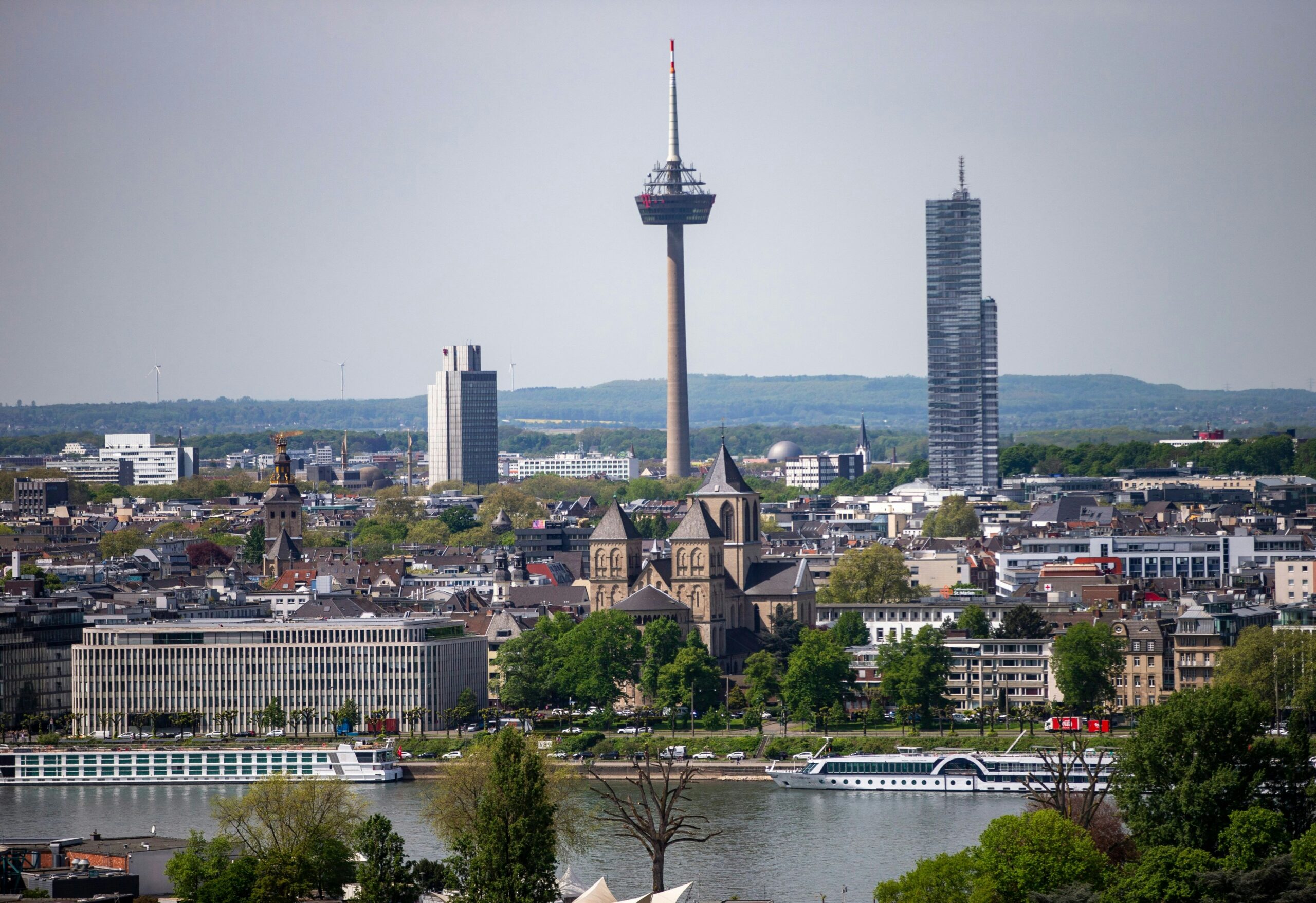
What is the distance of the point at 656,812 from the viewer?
60.4m

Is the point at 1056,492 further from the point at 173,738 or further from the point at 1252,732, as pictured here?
the point at 1252,732

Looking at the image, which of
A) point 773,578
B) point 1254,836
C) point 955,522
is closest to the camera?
point 1254,836

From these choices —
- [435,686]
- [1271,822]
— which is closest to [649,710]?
[435,686]

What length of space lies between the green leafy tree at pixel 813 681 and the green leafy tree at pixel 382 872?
35731 mm

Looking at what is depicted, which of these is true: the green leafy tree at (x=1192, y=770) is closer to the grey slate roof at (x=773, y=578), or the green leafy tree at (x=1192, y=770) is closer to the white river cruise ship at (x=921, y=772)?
the white river cruise ship at (x=921, y=772)

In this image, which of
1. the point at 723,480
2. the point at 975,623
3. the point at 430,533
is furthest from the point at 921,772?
the point at 430,533

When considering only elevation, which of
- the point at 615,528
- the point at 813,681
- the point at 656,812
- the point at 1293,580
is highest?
the point at 615,528

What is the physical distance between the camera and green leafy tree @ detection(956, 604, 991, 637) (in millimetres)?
89688

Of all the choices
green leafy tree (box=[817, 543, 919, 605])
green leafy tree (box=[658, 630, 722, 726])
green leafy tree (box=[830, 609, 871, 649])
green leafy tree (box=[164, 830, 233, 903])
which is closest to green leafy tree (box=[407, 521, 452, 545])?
green leafy tree (box=[817, 543, 919, 605])

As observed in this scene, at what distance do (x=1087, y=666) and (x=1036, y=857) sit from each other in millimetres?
35071

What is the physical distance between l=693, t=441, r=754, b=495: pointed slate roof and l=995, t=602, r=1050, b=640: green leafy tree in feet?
43.9

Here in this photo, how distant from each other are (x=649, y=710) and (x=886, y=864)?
93.8ft

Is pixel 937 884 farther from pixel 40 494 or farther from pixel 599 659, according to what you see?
pixel 40 494

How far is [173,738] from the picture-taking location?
84125 mm
